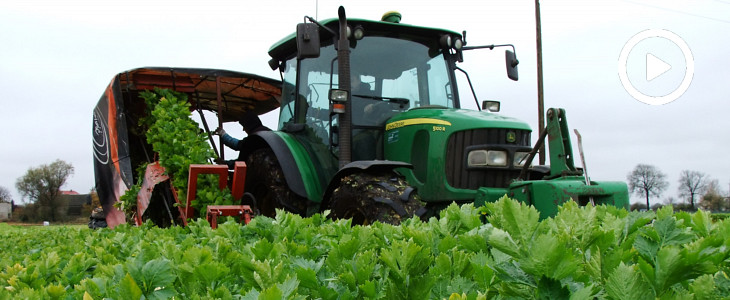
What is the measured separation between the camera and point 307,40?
5.52 meters

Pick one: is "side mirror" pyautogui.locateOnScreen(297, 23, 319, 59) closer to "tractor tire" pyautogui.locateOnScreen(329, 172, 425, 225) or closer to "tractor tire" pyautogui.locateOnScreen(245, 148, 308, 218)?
"tractor tire" pyautogui.locateOnScreen(329, 172, 425, 225)

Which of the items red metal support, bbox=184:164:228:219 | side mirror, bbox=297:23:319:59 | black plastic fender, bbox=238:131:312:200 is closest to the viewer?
side mirror, bbox=297:23:319:59

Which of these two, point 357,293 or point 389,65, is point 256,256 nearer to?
point 357,293

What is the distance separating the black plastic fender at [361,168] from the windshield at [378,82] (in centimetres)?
80

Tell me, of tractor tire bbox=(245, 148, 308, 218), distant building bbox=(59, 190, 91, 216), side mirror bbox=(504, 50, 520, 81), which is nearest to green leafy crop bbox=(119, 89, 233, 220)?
tractor tire bbox=(245, 148, 308, 218)

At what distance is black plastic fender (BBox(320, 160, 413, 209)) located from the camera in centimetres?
530

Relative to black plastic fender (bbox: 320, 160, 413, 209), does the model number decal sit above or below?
above

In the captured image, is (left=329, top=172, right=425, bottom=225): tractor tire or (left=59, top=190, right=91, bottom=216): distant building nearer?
(left=329, top=172, right=425, bottom=225): tractor tire

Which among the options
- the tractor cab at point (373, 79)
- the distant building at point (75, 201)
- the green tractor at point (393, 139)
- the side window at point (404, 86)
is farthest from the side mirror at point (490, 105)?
the distant building at point (75, 201)

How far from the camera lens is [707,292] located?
2.95ft

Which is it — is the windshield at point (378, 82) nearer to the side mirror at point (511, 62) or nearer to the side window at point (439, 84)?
the side window at point (439, 84)

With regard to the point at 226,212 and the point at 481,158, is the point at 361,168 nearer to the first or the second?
the point at 481,158

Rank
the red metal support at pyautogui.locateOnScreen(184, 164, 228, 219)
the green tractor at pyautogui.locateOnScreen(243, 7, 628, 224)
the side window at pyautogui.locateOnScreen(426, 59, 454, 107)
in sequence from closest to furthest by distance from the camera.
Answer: the green tractor at pyautogui.locateOnScreen(243, 7, 628, 224)
the side window at pyautogui.locateOnScreen(426, 59, 454, 107)
the red metal support at pyautogui.locateOnScreen(184, 164, 228, 219)

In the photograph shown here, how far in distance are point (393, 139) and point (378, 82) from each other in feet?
2.19
